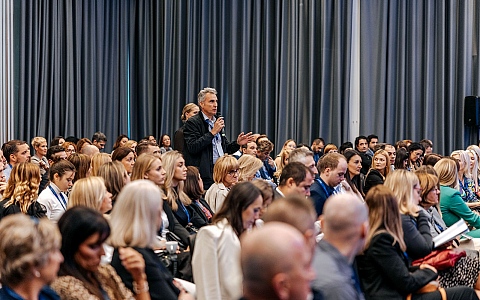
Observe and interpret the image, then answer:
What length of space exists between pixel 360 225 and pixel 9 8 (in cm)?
1003

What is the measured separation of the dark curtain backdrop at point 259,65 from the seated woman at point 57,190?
692 cm

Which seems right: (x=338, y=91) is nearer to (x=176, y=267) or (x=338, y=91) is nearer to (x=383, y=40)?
(x=383, y=40)

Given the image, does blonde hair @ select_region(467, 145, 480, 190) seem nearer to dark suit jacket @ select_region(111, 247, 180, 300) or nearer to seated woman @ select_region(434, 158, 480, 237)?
seated woman @ select_region(434, 158, 480, 237)

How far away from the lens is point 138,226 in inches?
133

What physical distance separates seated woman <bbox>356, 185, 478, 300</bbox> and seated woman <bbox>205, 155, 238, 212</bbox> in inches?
93.0

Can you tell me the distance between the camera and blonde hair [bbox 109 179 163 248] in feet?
11.0

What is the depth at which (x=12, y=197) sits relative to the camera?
17.9 feet

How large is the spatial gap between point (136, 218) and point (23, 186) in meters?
2.39

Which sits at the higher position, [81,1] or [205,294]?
[81,1]

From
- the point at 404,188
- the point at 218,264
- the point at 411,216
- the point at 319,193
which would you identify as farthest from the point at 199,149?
the point at 218,264

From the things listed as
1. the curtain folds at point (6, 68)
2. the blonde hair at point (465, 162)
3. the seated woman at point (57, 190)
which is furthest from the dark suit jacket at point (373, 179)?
the curtain folds at point (6, 68)

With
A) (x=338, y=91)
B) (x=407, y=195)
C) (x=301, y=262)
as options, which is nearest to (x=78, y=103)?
(x=338, y=91)

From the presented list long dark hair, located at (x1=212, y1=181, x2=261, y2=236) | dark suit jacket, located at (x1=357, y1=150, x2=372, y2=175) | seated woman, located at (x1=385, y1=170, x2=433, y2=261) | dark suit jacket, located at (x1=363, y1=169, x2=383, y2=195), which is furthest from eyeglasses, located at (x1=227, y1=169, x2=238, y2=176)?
dark suit jacket, located at (x1=357, y1=150, x2=372, y2=175)

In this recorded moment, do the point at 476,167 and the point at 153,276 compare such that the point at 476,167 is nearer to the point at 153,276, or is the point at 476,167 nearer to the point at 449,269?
the point at 449,269
